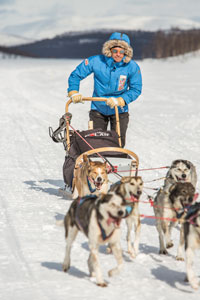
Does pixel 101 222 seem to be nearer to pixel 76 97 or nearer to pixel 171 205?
pixel 171 205

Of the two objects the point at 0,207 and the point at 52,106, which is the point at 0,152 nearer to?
the point at 0,207

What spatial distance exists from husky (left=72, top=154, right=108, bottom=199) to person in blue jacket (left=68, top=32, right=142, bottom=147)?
3.08ft

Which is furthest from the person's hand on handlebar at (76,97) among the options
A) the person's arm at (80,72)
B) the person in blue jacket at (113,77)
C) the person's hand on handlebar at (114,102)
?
the person's hand on handlebar at (114,102)

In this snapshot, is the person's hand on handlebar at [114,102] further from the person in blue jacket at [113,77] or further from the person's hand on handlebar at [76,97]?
the person's hand on handlebar at [76,97]

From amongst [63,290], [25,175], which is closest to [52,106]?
[25,175]

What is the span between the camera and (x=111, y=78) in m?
6.42

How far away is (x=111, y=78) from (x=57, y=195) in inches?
68.3

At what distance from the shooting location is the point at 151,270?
4156mm

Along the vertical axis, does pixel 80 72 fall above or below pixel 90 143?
above

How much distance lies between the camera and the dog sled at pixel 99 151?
5.95 m

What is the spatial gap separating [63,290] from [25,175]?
Result: 182 inches

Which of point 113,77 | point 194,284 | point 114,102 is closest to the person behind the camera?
point 194,284

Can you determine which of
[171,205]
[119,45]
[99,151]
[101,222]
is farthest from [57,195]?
[101,222]

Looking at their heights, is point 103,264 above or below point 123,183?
below
